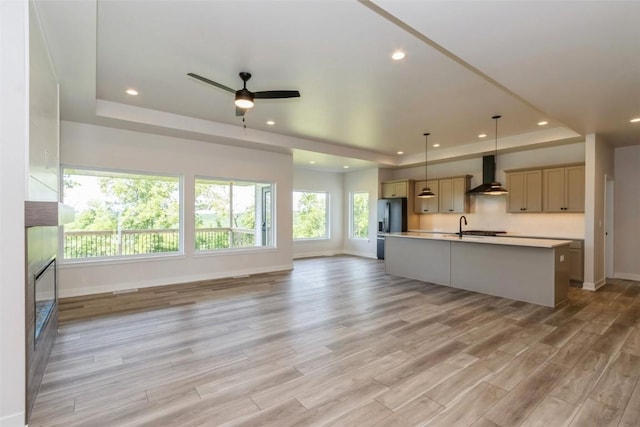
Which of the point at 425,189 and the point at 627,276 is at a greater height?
the point at 425,189

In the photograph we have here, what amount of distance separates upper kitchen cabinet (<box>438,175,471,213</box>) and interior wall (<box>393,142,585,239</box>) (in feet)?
0.90

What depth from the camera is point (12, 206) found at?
1904mm

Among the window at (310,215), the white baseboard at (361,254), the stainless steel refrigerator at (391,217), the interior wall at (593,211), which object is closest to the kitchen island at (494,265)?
the interior wall at (593,211)

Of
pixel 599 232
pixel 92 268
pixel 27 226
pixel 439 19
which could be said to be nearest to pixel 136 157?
pixel 92 268

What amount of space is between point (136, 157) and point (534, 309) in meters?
6.75

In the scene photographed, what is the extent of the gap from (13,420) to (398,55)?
4151 mm

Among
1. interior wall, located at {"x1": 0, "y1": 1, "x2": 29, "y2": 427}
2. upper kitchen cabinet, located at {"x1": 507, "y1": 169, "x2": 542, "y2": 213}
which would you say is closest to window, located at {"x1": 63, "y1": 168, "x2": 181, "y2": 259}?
interior wall, located at {"x1": 0, "y1": 1, "x2": 29, "y2": 427}

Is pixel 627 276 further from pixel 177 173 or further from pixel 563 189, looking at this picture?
pixel 177 173

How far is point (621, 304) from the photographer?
4.50 metres

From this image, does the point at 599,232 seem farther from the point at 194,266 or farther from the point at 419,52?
the point at 194,266

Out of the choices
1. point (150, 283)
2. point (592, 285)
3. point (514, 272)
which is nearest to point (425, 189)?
point (514, 272)

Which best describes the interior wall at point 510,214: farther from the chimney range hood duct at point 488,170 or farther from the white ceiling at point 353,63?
the white ceiling at point 353,63

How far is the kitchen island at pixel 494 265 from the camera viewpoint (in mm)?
4422

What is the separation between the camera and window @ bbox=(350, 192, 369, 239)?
9773 mm
